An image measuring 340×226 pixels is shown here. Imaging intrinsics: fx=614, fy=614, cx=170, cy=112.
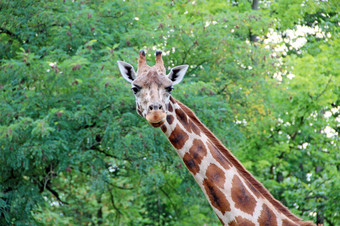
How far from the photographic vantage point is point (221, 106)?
14.8 metres

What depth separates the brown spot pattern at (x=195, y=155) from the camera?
613cm

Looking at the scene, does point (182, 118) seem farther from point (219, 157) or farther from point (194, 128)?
point (219, 157)

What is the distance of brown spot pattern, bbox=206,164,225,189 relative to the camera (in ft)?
19.8

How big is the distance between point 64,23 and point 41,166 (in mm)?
3405

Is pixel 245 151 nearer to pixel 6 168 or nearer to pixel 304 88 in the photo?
pixel 304 88

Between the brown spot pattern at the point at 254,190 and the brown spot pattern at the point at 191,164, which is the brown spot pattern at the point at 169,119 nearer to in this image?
the brown spot pattern at the point at 191,164

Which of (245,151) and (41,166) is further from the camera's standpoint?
(245,151)

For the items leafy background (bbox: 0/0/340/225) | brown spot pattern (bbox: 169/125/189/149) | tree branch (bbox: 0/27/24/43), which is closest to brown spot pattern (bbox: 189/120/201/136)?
brown spot pattern (bbox: 169/125/189/149)

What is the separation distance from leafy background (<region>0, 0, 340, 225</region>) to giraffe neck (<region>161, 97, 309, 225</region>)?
6300 millimetres

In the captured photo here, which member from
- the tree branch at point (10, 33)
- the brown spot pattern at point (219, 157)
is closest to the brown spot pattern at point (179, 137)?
the brown spot pattern at point (219, 157)

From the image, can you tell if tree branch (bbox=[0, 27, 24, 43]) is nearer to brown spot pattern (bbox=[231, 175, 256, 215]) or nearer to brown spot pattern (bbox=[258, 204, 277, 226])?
brown spot pattern (bbox=[231, 175, 256, 215])

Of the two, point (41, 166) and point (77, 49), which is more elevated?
point (77, 49)

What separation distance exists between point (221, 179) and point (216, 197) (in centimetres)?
18

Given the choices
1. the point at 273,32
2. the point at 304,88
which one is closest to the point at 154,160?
the point at 304,88
